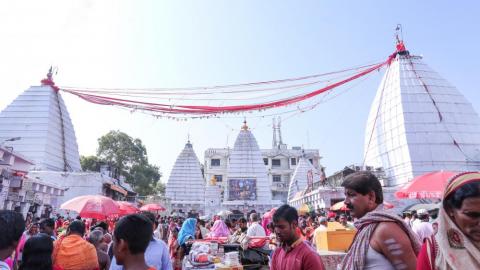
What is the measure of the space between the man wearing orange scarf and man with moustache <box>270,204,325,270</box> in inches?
77.5

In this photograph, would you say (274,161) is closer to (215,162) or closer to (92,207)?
(215,162)

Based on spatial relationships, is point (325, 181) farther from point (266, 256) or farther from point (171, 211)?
point (266, 256)

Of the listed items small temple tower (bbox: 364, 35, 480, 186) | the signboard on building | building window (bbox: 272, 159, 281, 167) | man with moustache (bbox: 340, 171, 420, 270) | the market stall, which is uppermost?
building window (bbox: 272, 159, 281, 167)

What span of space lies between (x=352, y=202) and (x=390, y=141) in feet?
75.7

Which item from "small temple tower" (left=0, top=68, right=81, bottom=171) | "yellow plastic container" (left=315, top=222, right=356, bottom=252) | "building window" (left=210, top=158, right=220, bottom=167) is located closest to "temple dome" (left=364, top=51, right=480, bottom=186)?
"yellow plastic container" (left=315, top=222, right=356, bottom=252)

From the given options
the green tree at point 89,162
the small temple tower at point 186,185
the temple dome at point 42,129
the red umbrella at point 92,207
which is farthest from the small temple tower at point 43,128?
the red umbrella at point 92,207

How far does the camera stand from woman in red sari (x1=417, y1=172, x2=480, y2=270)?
1330 millimetres

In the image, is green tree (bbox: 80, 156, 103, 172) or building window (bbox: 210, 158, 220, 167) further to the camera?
building window (bbox: 210, 158, 220, 167)

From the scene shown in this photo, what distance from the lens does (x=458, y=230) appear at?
138cm

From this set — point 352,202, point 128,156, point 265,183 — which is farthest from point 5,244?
point 128,156

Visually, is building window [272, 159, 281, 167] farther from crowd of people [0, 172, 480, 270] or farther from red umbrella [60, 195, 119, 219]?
crowd of people [0, 172, 480, 270]

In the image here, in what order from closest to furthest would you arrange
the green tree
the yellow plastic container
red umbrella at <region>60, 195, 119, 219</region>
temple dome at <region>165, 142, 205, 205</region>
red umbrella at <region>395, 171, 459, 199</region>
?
the yellow plastic container, red umbrella at <region>395, 171, 459, 199</region>, red umbrella at <region>60, 195, 119, 219</region>, temple dome at <region>165, 142, 205, 205</region>, the green tree

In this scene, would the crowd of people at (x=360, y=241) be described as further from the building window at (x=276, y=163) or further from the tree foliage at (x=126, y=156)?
the building window at (x=276, y=163)

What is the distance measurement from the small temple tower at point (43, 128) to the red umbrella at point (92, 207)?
16.1 meters
